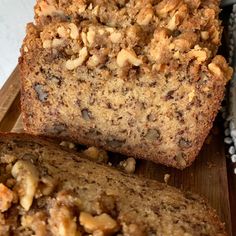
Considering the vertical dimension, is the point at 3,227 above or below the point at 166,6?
below

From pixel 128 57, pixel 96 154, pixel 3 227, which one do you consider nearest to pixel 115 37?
pixel 128 57

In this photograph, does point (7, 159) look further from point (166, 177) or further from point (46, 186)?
point (166, 177)

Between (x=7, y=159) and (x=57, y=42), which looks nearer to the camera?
(x=7, y=159)

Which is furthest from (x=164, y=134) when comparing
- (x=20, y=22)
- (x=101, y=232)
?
(x=20, y=22)

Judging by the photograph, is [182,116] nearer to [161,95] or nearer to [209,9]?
[161,95]

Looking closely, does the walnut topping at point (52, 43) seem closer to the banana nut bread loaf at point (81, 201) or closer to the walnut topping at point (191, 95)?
the banana nut bread loaf at point (81, 201)

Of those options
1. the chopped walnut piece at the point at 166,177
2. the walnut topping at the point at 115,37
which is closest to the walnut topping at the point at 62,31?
the walnut topping at the point at 115,37
